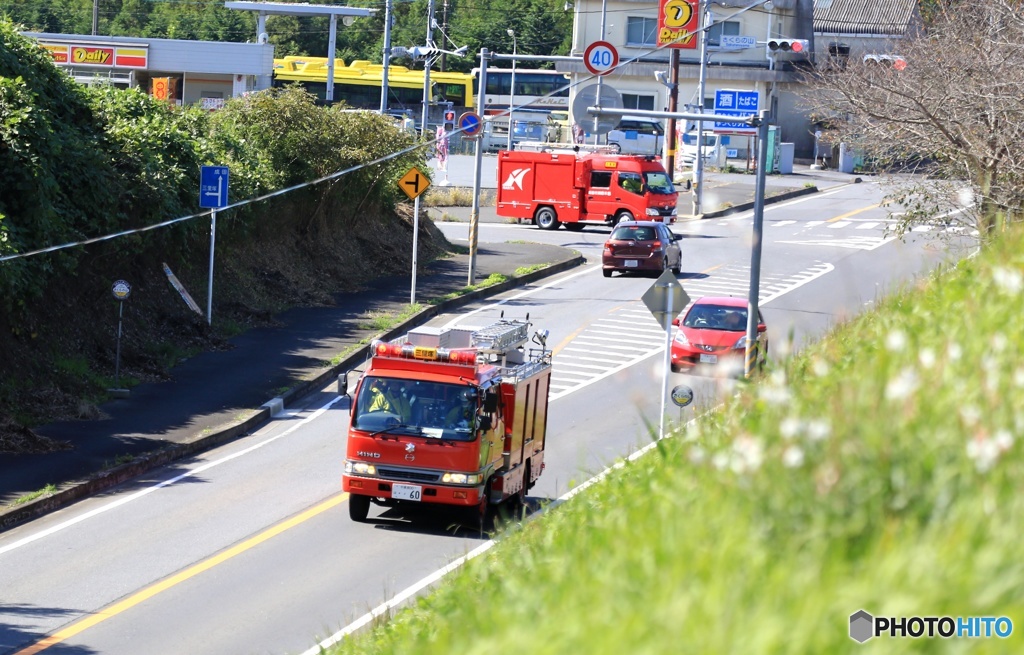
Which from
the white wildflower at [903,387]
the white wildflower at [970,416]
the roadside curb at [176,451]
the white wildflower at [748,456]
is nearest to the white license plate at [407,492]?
the roadside curb at [176,451]

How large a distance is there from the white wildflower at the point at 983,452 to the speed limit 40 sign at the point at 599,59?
20286 millimetres

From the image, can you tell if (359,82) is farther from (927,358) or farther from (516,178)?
(927,358)

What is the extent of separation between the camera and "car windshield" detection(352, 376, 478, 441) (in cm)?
1570

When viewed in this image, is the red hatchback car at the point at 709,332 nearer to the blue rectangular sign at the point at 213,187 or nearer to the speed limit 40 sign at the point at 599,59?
the speed limit 40 sign at the point at 599,59

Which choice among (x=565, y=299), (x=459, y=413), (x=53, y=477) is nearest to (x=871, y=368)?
(x=459, y=413)

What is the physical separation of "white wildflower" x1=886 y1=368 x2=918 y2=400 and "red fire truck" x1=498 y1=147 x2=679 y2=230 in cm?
4155

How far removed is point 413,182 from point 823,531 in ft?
87.3

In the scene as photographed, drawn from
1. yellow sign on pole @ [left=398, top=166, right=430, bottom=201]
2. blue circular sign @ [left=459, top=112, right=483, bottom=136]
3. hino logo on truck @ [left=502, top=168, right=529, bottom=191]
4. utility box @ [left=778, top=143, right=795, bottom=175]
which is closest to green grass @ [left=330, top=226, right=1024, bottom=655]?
yellow sign on pole @ [left=398, top=166, right=430, bottom=201]

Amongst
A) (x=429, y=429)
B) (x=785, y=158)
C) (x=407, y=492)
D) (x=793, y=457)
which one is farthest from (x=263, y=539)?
(x=785, y=158)

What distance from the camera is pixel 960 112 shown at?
67.5ft

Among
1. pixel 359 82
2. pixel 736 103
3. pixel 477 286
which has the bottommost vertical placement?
pixel 477 286

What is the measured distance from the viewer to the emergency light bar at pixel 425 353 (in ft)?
52.4

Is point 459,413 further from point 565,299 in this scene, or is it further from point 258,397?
point 565,299

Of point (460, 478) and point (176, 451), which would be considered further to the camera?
point (176, 451)
